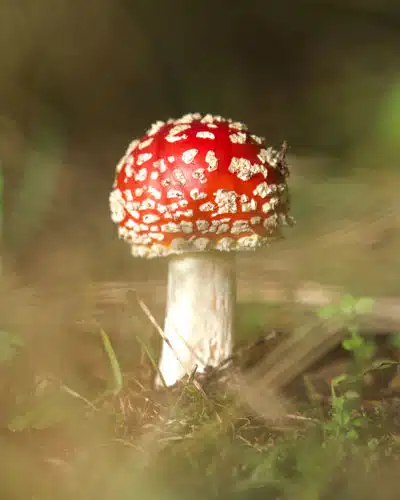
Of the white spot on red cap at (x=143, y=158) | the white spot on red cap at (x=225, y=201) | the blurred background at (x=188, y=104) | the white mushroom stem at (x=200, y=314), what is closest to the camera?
the white spot on red cap at (x=225, y=201)

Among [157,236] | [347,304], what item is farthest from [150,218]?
[347,304]

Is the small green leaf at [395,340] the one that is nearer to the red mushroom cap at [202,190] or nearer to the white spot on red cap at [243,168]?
the red mushroom cap at [202,190]

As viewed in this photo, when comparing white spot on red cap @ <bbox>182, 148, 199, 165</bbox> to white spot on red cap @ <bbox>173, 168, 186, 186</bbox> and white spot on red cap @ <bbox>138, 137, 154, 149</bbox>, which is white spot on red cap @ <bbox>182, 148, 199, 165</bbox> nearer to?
white spot on red cap @ <bbox>173, 168, 186, 186</bbox>

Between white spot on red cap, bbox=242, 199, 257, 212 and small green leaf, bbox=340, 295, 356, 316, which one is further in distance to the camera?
small green leaf, bbox=340, 295, 356, 316

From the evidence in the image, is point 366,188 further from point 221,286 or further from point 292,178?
point 221,286

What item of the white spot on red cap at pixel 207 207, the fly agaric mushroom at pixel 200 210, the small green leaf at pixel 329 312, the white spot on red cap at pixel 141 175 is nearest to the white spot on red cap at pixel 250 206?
the fly agaric mushroom at pixel 200 210

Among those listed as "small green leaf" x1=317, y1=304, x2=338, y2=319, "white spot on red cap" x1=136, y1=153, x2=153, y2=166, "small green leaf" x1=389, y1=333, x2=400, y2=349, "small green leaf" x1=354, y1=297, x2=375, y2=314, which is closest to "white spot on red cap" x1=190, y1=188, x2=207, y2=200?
"white spot on red cap" x1=136, y1=153, x2=153, y2=166

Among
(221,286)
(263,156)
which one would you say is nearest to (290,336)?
(221,286)
